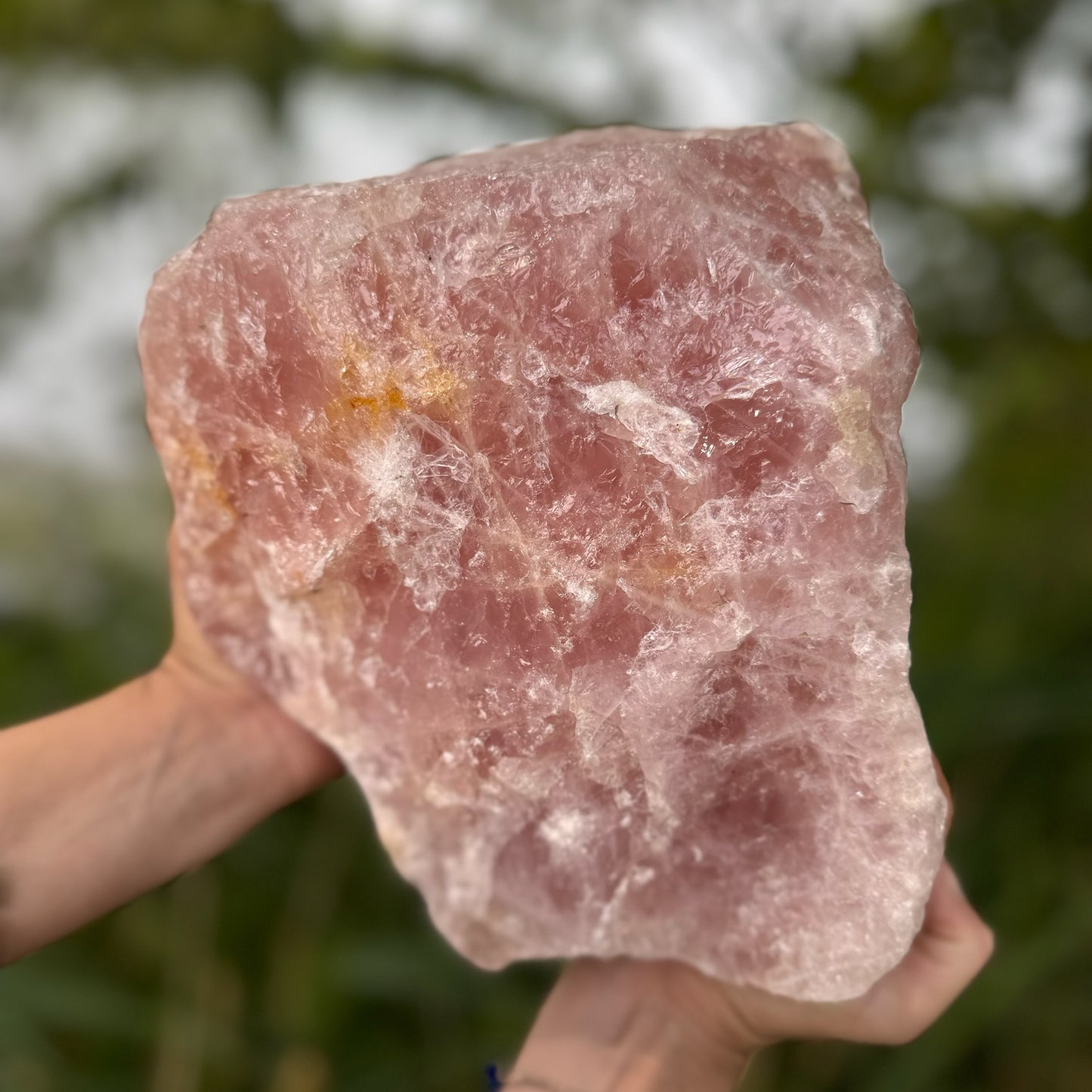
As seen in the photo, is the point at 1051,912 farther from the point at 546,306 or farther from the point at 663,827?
the point at 546,306

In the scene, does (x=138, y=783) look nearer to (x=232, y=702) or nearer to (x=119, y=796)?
(x=119, y=796)

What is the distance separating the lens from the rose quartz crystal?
930 mm

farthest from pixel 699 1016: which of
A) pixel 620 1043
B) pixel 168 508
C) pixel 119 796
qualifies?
pixel 168 508

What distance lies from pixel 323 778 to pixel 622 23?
1966 millimetres

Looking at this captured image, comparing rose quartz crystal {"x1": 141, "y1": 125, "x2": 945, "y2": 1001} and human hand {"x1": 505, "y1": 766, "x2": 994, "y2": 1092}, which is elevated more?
rose quartz crystal {"x1": 141, "y1": 125, "x2": 945, "y2": 1001}

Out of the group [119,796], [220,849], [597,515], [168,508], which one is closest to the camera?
[597,515]

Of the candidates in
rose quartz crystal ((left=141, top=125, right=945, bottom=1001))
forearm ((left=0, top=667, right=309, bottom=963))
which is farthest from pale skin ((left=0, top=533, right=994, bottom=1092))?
rose quartz crystal ((left=141, top=125, right=945, bottom=1001))

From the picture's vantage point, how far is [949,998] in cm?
107

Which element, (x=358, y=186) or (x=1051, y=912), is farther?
(x=1051, y=912)

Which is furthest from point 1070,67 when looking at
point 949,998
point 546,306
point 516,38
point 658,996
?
point 658,996

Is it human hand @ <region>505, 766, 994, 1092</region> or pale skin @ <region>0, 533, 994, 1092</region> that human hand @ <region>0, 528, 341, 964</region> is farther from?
human hand @ <region>505, 766, 994, 1092</region>

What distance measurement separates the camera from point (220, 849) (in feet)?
3.90

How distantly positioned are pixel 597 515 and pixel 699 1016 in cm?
62

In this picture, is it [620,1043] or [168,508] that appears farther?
[168,508]
